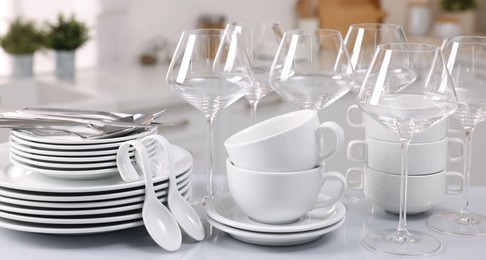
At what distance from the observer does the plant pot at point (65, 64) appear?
2.84 metres

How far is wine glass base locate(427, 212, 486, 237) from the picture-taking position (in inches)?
43.9

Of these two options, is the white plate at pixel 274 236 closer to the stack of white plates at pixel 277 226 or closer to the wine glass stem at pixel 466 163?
the stack of white plates at pixel 277 226

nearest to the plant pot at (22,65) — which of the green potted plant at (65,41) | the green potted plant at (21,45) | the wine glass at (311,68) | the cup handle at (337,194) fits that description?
the green potted plant at (21,45)

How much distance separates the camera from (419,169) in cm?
116

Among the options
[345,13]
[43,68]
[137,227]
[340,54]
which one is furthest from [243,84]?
[345,13]

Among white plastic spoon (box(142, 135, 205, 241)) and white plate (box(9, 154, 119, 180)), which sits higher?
white plate (box(9, 154, 119, 180))

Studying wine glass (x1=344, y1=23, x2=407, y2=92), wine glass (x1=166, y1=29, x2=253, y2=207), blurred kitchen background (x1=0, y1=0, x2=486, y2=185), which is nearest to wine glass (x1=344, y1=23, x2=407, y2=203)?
wine glass (x1=344, y1=23, x2=407, y2=92)

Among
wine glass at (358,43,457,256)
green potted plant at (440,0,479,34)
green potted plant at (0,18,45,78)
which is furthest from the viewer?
green potted plant at (440,0,479,34)

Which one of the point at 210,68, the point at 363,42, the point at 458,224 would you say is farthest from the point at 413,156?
the point at 210,68

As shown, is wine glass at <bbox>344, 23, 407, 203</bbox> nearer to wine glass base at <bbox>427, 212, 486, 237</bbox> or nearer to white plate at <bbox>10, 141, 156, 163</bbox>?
wine glass base at <bbox>427, 212, 486, 237</bbox>

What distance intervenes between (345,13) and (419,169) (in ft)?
7.91

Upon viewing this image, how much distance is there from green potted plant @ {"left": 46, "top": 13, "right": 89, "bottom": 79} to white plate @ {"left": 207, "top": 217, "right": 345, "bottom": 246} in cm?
191

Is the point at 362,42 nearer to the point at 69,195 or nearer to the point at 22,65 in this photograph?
the point at 69,195

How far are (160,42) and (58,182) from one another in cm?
211
